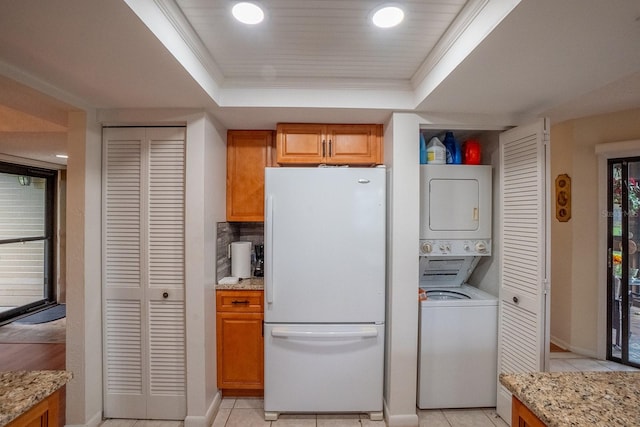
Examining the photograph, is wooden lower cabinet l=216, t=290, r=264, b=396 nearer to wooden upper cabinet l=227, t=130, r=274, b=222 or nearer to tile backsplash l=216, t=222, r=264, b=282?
tile backsplash l=216, t=222, r=264, b=282

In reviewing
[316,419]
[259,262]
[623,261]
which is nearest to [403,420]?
[316,419]

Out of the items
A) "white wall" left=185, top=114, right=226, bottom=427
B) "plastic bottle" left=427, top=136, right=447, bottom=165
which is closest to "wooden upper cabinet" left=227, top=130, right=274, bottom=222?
"white wall" left=185, top=114, right=226, bottom=427

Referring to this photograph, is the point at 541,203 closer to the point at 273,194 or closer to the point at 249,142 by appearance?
the point at 273,194

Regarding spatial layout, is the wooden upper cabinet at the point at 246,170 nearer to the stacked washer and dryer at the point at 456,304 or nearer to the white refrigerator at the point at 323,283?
the white refrigerator at the point at 323,283

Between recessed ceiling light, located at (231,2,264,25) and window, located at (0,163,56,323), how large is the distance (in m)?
4.57

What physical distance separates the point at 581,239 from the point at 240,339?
331 centimetres

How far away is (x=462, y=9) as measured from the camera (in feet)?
3.91

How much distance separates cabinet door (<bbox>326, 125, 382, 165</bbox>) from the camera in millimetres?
2145

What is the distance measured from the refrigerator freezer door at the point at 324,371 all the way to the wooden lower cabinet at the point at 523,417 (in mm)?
943

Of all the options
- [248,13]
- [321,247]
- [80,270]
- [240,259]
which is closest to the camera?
[248,13]

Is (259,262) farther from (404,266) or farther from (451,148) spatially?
(451,148)

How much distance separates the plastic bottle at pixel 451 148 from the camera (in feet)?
7.21

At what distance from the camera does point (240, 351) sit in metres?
2.09

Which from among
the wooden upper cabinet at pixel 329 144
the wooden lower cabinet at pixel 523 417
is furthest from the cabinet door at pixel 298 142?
the wooden lower cabinet at pixel 523 417
